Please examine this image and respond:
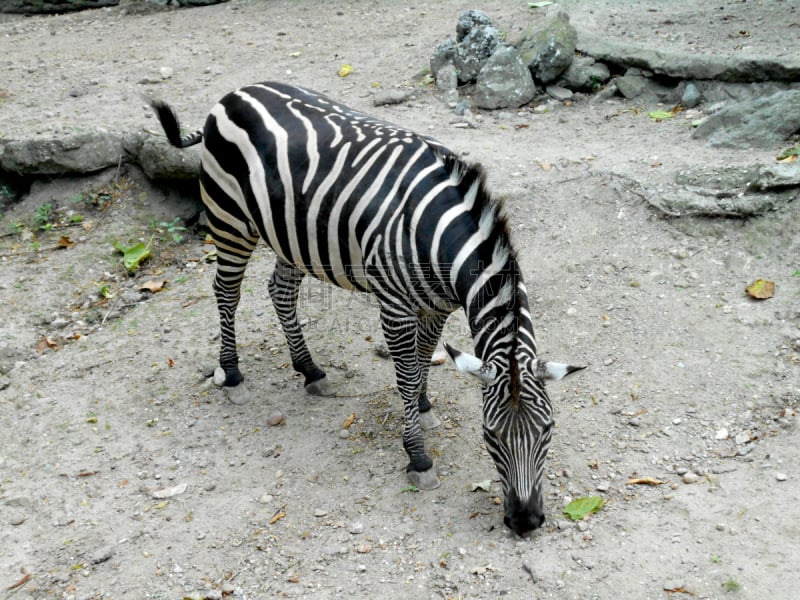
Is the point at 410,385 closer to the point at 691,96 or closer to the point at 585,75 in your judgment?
the point at 691,96

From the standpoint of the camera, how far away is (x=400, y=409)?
20.5ft

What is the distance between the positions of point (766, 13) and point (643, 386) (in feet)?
23.7

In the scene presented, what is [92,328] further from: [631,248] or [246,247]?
[631,248]

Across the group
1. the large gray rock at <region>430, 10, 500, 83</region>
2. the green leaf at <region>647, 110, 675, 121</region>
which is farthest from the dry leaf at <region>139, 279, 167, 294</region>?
the green leaf at <region>647, 110, 675, 121</region>

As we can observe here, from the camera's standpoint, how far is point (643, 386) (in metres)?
5.98

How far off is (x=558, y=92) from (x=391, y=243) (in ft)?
19.0

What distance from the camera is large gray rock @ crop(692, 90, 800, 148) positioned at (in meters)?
7.74

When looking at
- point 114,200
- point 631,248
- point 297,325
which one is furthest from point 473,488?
point 114,200

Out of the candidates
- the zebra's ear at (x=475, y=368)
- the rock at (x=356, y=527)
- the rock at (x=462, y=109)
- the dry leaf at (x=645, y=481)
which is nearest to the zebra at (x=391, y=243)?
the zebra's ear at (x=475, y=368)

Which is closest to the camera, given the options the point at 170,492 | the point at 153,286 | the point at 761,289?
the point at 170,492

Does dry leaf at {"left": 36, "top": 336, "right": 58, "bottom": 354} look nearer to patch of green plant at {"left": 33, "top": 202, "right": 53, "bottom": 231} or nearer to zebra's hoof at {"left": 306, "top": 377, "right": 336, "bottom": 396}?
patch of green plant at {"left": 33, "top": 202, "right": 53, "bottom": 231}

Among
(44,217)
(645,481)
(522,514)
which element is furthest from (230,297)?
(44,217)

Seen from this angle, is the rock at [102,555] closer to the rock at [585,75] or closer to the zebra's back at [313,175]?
the zebra's back at [313,175]

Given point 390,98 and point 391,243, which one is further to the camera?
point 390,98
